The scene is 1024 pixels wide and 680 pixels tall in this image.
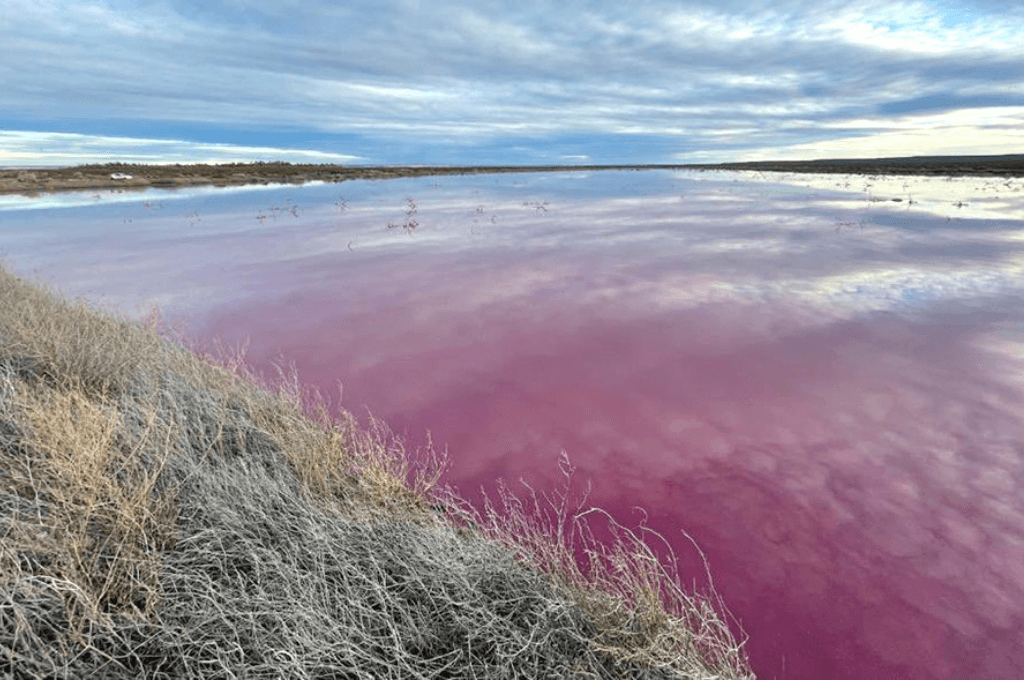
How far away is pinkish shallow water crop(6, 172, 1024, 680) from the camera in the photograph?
15.9 ft

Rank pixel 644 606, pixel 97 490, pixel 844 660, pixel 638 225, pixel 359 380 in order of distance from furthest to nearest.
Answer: pixel 638 225 → pixel 359 380 → pixel 844 660 → pixel 97 490 → pixel 644 606

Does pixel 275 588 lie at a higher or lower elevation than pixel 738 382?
higher

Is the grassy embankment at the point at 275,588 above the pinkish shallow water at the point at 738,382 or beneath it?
above

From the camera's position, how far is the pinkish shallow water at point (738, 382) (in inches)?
191

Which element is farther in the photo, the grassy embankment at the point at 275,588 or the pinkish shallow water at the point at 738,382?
the pinkish shallow water at the point at 738,382

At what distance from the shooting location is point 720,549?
5.41 meters

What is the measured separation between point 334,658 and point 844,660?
3943mm

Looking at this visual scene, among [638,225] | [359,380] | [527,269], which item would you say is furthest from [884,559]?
[638,225]

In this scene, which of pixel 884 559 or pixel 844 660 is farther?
pixel 884 559

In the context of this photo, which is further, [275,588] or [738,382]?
[738,382]

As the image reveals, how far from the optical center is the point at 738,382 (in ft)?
30.1

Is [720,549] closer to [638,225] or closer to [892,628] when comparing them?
[892,628]

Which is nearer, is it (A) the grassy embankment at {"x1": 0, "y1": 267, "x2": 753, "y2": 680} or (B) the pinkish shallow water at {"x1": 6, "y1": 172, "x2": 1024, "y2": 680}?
(A) the grassy embankment at {"x1": 0, "y1": 267, "x2": 753, "y2": 680}

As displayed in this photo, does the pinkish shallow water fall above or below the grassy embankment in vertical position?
below
